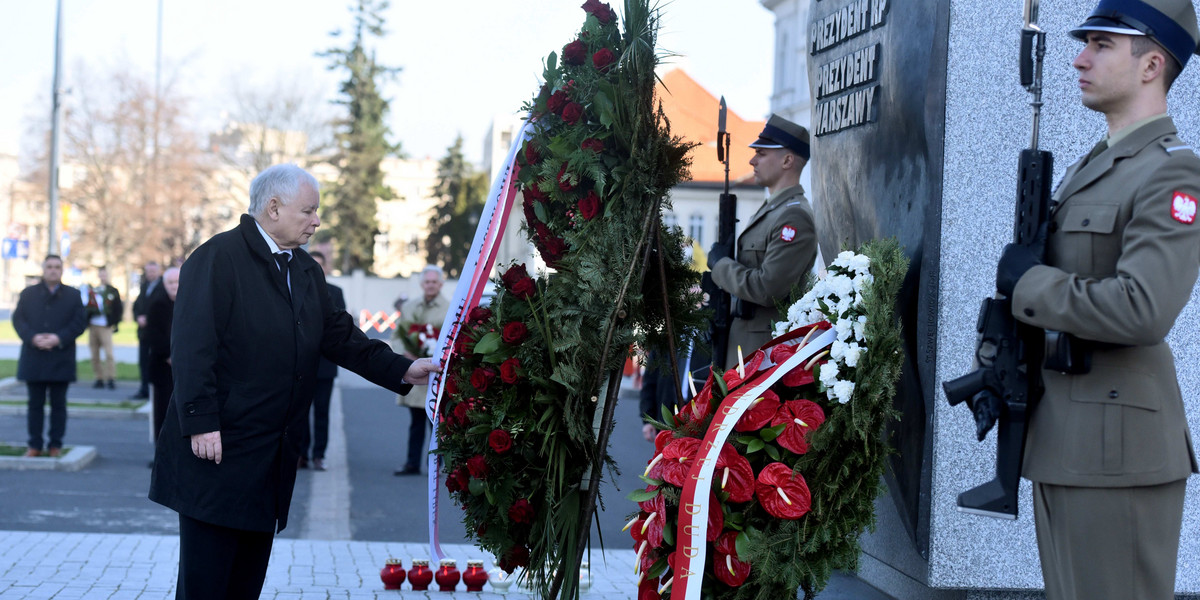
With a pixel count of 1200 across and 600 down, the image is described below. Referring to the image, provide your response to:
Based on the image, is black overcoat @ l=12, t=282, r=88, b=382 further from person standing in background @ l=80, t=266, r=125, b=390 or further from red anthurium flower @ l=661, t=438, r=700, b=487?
red anthurium flower @ l=661, t=438, r=700, b=487

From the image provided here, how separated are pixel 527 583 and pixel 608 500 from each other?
562 centimetres

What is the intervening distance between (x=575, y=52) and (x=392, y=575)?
294 centimetres

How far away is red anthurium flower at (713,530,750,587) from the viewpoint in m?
3.78

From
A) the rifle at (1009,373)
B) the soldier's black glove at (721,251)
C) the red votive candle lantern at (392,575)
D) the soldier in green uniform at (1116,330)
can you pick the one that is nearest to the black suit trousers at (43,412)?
the red votive candle lantern at (392,575)

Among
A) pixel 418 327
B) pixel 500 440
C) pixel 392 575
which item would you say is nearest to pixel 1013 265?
pixel 500 440

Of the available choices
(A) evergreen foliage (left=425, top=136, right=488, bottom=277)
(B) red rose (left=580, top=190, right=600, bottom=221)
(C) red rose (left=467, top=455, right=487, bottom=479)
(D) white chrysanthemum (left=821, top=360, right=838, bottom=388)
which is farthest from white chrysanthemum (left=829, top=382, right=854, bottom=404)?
(A) evergreen foliage (left=425, top=136, right=488, bottom=277)

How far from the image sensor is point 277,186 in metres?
Result: 4.40

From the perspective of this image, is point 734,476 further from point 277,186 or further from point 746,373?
point 277,186

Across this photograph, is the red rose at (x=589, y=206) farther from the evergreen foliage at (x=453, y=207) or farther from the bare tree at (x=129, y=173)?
the evergreen foliage at (x=453, y=207)

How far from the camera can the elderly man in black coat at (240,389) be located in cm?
411

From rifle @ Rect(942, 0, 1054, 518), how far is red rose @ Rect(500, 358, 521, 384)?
64.3 inches

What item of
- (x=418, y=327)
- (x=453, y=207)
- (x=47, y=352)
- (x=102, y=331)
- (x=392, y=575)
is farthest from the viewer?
(x=453, y=207)

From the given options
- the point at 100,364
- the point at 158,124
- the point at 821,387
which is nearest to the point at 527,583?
the point at 821,387

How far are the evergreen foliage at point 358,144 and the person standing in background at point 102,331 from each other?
1617 inches
